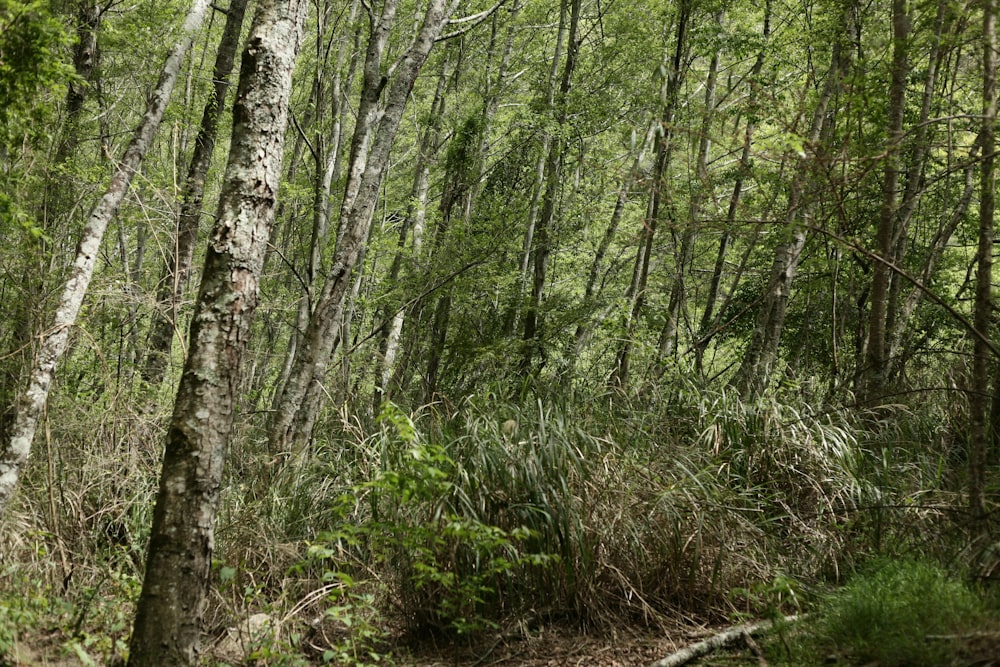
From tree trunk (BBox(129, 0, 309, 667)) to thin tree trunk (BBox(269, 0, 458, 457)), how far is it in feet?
9.53

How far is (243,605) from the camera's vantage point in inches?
181

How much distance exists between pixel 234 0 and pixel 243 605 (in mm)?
8842

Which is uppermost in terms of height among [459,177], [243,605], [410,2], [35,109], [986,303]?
[410,2]

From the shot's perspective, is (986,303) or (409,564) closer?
(986,303)

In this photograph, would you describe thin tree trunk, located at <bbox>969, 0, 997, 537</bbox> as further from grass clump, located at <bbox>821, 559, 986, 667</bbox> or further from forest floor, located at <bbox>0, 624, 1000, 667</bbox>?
forest floor, located at <bbox>0, 624, 1000, 667</bbox>

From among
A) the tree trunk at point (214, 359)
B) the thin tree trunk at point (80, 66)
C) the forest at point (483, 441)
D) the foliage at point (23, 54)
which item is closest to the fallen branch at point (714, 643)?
the forest at point (483, 441)

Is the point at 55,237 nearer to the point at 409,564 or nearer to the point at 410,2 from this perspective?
the point at 409,564

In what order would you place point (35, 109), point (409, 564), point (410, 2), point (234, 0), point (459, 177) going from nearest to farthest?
1. point (409, 564)
2. point (35, 109)
3. point (234, 0)
4. point (459, 177)
5. point (410, 2)

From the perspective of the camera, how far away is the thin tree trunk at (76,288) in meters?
6.18

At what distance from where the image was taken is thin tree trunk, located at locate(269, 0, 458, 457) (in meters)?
6.62

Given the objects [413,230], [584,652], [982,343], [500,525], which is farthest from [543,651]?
[413,230]

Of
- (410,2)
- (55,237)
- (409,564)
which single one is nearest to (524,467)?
(409,564)

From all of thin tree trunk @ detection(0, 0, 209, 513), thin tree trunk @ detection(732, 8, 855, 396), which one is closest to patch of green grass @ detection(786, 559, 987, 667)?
thin tree trunk @ detection(732, 8, 855, 396)

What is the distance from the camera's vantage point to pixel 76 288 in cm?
706
